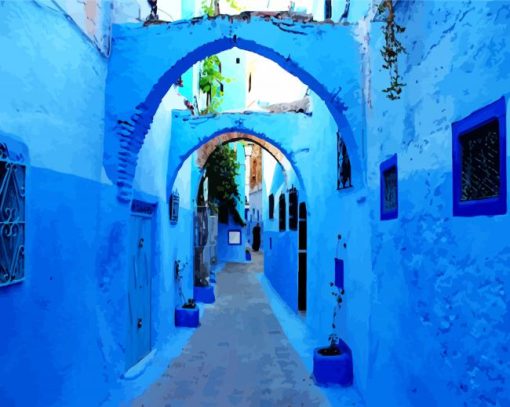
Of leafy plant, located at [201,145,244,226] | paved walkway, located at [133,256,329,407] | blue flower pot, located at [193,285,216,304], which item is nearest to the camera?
paved walkway, located at [133,256,329,407]

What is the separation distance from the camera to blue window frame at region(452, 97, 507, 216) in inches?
77.3

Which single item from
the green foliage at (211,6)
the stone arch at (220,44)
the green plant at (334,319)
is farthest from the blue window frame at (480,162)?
the green foliage at (211,6)

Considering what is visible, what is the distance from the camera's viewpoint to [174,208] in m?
7.78

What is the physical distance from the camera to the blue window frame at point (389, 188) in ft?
11.8

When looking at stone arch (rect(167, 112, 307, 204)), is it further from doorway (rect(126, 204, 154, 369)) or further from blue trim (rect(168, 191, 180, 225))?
doorway (rect(126, 204, 154, 369))

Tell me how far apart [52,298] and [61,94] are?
4.78ft

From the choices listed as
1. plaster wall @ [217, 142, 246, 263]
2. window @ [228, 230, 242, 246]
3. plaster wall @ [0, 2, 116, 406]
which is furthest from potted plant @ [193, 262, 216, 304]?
window @ [228, 230, 242, 246]

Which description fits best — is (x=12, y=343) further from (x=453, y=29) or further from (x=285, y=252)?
(x=285, y=252)

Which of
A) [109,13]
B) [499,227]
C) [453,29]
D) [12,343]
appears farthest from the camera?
[109,13]

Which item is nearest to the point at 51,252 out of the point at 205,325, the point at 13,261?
the point at 13,261

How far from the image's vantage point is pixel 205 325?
→ 8391 millimetres

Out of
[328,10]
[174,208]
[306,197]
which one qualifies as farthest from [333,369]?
[328,10]

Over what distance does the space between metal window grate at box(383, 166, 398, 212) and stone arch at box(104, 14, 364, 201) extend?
633mm

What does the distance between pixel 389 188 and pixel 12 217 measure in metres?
2.73
